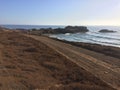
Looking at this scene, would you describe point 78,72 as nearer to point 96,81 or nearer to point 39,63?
point 96,81

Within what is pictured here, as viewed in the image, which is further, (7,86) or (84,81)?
(84,81)

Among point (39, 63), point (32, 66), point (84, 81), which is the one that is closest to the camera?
point (84, 81)

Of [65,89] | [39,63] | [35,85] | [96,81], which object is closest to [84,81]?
[96,81]

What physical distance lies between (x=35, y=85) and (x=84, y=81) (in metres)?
2.66

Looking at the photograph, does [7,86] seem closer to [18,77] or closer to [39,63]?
[18,77]

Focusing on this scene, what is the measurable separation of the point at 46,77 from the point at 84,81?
2027 millimetres

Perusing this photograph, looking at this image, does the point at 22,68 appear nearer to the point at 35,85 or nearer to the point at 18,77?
the point at 18,77

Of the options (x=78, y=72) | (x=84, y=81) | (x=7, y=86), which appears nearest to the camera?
(x=7, y=86)

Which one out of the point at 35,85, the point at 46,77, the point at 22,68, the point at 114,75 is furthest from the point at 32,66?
the point at 114,75

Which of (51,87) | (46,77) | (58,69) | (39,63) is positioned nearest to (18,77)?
(46,77)

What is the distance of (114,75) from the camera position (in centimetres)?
1488

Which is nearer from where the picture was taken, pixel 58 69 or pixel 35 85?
pixel 35 85

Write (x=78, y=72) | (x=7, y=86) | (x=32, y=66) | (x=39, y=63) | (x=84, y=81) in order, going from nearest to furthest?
1. (x=7, y=86)
2. (x=84, y=81)
3. (x=78, y=72)
4. (x=32, y=66)
5. (x=39, y=63)

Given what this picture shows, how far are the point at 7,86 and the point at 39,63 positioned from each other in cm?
580
